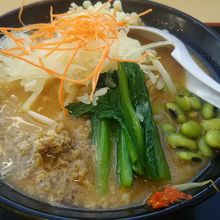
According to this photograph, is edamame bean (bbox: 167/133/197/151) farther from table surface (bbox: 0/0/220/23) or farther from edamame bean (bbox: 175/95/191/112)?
table surface (bbox: 0/0/220/23)

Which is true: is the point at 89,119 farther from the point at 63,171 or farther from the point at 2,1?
the point at 2,1

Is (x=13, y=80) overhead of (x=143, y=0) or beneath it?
beneath

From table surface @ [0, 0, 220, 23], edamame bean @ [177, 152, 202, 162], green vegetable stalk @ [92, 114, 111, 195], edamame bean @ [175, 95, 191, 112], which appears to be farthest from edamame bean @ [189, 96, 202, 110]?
table surface @ [0, 0, 220, 23]

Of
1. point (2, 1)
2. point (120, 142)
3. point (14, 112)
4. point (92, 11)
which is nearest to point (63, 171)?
point (120, 142)

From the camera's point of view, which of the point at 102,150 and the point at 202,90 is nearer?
the point at 102,150

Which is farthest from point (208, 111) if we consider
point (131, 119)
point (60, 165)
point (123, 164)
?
point (60, 165)

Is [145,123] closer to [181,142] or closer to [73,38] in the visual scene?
[181,142]
